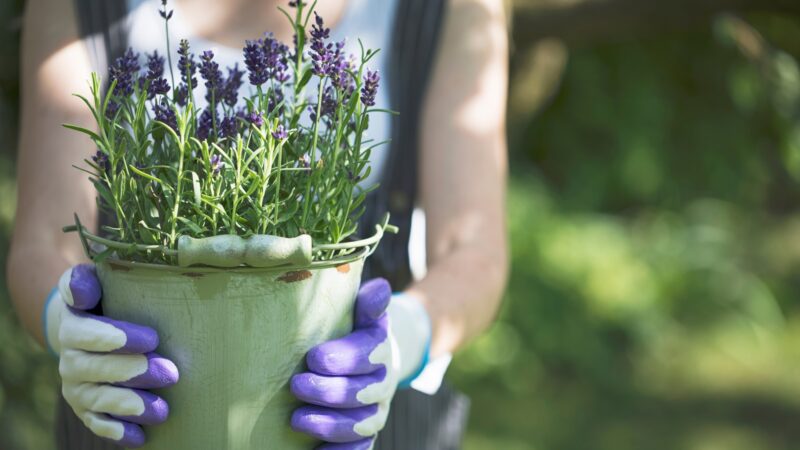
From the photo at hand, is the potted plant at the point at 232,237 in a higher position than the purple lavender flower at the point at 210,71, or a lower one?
lower

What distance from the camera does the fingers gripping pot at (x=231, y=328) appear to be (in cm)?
108

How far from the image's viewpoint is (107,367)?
116cm

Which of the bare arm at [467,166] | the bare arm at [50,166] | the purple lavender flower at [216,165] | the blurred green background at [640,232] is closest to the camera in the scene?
the purple lavender flower at [216,165]

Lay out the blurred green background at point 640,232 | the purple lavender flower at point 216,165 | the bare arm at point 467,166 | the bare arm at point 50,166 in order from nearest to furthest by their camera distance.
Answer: the purple lavender flower at point 216,165, the bare arm at point 50,166, the bare arm at point 467,166, the blurred green background at point 640,232

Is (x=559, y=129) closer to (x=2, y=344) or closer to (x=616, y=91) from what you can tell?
(x=616, y=91)

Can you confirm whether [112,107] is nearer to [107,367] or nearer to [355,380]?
[107,367]

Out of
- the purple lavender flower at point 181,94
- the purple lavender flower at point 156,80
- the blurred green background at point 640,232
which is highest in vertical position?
the purple lavender flower at point 156,80

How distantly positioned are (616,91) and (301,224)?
3.15 m

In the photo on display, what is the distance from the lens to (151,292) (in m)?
1.09

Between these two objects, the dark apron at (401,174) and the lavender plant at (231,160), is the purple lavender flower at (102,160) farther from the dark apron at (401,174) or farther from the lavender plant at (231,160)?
the dark apron at (401,174)

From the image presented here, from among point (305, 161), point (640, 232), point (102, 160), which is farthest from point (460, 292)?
point (640, 232)

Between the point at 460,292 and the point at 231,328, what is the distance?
555mm

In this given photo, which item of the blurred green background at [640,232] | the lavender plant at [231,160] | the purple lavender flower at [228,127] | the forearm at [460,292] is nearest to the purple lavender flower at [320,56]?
the lavender plant at [231,160]

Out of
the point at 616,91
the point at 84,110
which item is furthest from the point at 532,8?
the point at 84,110
